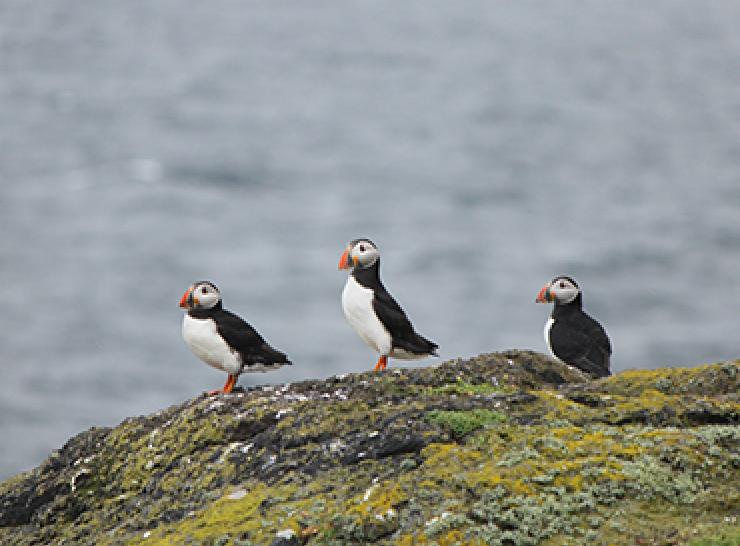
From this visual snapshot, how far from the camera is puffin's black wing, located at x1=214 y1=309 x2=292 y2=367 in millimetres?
11719

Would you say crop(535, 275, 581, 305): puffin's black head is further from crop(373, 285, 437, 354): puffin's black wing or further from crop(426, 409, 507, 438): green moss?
crop(426, 409, 507, 438): green moss

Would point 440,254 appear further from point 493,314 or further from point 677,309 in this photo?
point 677,309

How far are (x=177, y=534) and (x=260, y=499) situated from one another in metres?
0.60

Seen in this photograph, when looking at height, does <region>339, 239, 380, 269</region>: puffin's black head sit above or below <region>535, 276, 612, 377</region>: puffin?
above

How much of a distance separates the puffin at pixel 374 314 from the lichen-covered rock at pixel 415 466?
1.73m

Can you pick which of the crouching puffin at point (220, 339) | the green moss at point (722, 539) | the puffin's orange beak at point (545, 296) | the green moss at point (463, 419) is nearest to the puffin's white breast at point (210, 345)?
the crouching puffin at point (220, 339)

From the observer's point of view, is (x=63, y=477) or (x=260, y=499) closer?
(x=260, y=499)

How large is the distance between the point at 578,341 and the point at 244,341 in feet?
12.4

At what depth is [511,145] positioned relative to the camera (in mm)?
90750

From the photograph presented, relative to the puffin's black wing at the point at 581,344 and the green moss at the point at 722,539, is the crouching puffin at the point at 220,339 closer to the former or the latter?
the puffin's black wing at the point at 581,344

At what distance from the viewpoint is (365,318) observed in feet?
39.6

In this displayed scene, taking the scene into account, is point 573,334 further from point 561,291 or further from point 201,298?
point 201,298

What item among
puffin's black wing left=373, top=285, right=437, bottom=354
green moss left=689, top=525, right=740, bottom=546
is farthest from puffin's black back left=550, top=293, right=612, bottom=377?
green moss left=689, top=525, right=740, bottom=546

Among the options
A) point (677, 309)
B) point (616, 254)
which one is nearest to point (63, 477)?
point (677, 309)
